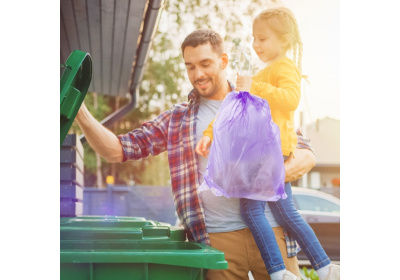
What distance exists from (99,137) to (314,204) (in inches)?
55.5

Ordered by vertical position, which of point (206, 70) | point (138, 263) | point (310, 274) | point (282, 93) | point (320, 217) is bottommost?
point (310, 274)

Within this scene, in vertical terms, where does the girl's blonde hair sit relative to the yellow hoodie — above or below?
above

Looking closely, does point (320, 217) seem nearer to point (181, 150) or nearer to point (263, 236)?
point (263, 236)

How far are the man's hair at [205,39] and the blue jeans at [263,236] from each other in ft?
2.92

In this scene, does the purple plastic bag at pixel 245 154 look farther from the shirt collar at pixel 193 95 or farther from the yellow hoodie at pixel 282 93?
the shirt collar at pixel 193 95

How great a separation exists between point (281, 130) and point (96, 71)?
1638mm

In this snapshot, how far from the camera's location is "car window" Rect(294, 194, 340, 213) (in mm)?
3343

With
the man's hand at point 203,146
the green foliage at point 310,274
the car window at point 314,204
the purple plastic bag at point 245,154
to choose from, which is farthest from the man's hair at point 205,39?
the green foliage at point 310,274

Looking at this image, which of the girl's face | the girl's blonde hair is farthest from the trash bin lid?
the girl's blonde hair

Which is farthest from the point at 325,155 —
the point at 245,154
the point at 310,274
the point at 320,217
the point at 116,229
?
the point at 116,229

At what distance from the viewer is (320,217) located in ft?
11.2

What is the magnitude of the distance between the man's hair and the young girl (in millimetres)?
201

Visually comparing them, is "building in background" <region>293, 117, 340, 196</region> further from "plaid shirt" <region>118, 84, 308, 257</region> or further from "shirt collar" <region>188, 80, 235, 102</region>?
"shirt collar" <region>188, 80, 235, 102</region>

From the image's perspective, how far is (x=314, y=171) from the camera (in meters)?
3.33
